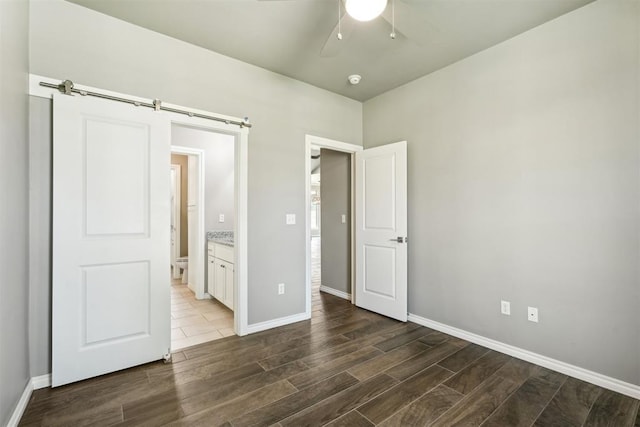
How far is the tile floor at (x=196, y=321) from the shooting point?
9.29ft

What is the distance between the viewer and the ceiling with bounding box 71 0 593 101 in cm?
211

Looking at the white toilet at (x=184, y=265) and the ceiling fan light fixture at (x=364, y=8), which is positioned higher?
the ceiling fan light fixture at (x=364, y=8)

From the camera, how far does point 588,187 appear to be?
6.99 feet

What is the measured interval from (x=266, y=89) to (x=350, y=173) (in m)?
1.62

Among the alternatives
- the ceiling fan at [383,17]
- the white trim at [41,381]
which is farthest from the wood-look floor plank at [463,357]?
the white trim at [41,381]

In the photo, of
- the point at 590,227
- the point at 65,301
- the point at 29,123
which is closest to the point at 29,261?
the point at 65,301

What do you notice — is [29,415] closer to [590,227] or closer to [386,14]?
[386,14]

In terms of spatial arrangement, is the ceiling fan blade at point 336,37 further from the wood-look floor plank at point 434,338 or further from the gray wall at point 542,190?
the wood-look floor plank at point 434,338

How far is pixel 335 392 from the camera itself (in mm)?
1977

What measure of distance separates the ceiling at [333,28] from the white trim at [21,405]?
264 cm

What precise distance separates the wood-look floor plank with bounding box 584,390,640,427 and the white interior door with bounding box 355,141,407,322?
1.61 meters

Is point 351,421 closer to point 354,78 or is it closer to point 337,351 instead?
point 337,351

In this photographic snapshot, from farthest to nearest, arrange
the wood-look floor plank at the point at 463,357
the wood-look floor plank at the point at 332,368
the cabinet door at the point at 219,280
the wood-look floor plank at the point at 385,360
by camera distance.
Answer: the cabinet door at the point at 219,280
the wood-look floor plank at the point at 463,357
the wood-look floor plank at the point at 385,360
the wood-look floor plank at the point at 332,368

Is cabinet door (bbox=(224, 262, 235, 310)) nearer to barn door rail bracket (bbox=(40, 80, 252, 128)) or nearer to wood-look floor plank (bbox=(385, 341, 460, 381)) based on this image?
barn door rail bracket (bbox=(40, 80, 252, 128))
